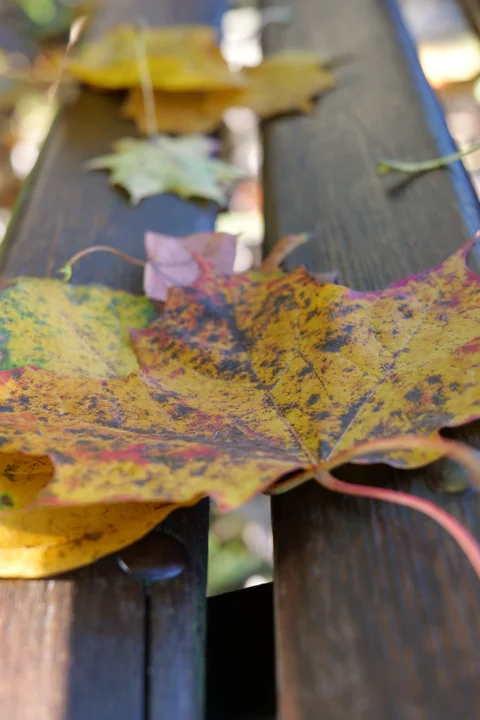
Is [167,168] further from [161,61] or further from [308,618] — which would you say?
[308,618]

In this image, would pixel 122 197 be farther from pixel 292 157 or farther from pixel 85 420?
pixel 85 420

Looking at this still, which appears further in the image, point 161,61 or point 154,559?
point 161,61

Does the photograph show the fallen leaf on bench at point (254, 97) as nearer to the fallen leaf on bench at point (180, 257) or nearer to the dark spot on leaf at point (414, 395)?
the fallen leaf on bench at point (180, 257)

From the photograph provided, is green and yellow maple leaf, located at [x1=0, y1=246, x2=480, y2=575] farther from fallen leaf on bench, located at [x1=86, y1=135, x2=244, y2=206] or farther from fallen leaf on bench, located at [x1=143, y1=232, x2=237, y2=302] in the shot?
fallen leaf on bench, located at [x1=86, y1=135, x2=244, y2=206]

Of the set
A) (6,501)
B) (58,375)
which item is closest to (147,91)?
(58,375)

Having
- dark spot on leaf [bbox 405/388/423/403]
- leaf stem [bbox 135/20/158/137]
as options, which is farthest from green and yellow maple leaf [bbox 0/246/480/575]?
leaf stem [bbox 135/20/158/137]

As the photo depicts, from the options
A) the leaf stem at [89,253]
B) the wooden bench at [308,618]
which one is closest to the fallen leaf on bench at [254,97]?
the leaf stem at [89,253]
